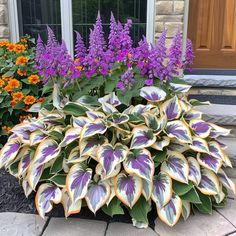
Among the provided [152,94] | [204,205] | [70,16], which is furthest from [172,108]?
[70,16]

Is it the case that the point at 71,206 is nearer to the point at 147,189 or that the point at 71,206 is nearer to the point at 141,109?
the point at 147,189

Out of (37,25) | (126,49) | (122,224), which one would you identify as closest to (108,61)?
(126,49)

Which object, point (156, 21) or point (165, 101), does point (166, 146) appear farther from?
point (156, 21)

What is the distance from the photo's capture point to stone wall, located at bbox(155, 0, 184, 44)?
10.3ft

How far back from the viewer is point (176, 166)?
2.06m

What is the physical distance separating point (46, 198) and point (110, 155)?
44 cm

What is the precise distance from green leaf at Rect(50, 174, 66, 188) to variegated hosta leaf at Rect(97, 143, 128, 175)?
29 centimetres

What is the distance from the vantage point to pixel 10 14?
11.5ft

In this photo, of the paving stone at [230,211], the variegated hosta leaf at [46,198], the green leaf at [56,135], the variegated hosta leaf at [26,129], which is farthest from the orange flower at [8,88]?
the paving stone at [230,211]

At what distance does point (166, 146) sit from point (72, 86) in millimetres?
815

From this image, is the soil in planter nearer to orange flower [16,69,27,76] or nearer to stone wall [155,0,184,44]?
orange flower [16,69,27,76]

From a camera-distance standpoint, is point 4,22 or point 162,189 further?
point 4,22

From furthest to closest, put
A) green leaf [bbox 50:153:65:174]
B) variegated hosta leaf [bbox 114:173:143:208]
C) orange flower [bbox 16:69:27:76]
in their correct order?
orange flower [bbox 16:69:27:76] < green leaf [bbox 50:153:65:174] < variegated hosta leaf [bbox 114:173:143:208]

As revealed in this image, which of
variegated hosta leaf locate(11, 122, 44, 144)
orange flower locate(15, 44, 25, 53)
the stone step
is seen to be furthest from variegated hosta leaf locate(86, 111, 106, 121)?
orange flower locate(15, 44, 25, 53)
